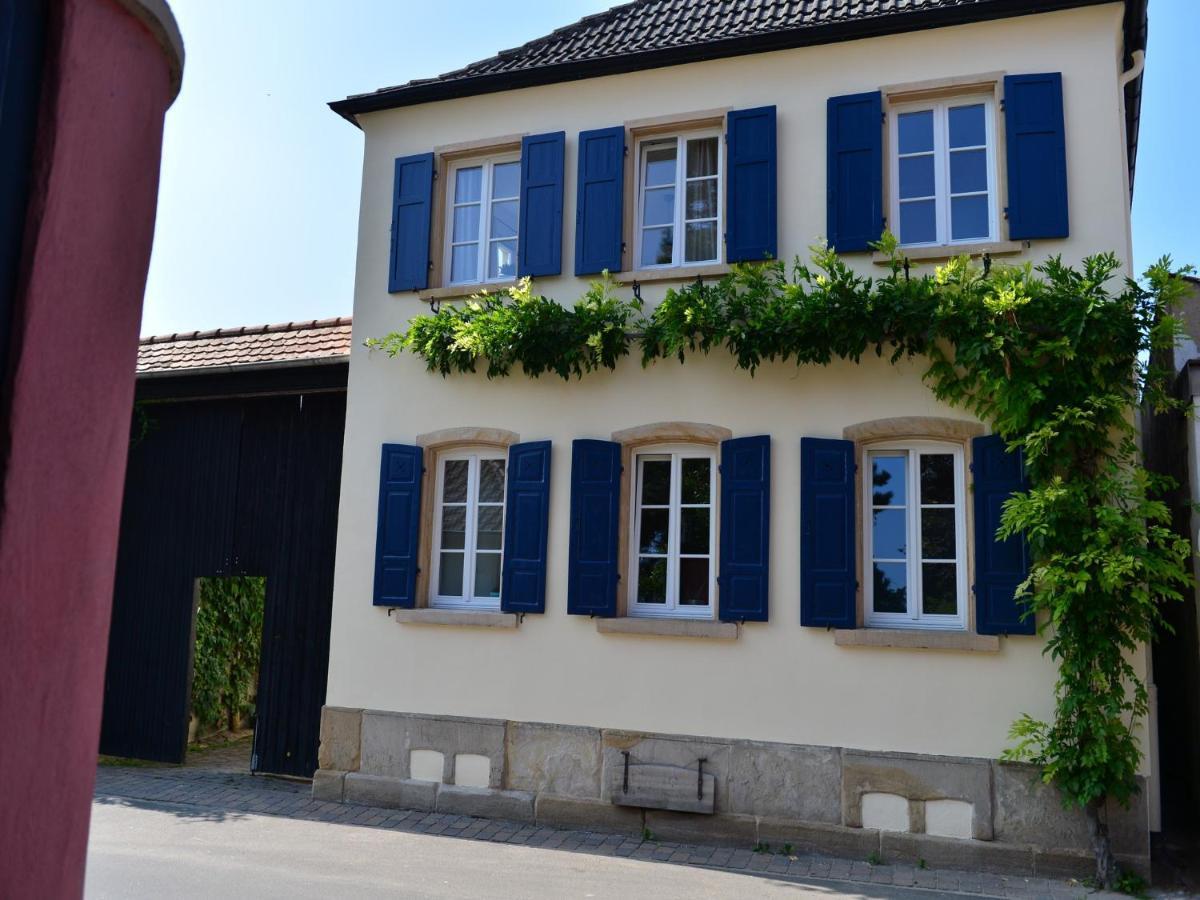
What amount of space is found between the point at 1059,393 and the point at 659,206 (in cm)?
393

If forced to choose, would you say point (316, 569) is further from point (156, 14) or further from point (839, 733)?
point (156, 14)

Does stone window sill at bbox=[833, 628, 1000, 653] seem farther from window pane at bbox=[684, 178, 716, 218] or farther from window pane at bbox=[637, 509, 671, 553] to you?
window pane at bbox=[684, 178, 716, 218]

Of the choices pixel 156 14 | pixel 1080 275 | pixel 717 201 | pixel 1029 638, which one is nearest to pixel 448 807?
pixel 1029 638

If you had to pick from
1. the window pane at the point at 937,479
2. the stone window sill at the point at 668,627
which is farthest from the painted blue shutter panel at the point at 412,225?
the window pane at the point at 937,479

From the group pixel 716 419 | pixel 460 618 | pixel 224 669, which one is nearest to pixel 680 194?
→ pixel 716 419

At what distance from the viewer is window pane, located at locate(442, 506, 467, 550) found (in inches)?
387

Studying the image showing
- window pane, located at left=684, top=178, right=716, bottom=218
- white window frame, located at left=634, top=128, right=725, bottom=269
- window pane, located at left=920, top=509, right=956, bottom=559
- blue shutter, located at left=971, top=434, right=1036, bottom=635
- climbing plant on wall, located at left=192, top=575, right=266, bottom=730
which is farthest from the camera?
climbing plant on wall, located at left=192, top=575, right=266, bottom=730

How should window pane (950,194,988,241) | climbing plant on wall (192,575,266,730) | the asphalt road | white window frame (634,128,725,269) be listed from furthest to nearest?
climbing plant on wall (192,575,266,730) < white window frame (634,128,725,269) < window pane (950,194,988,241) < the asphalt road

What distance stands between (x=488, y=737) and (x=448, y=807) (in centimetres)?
71

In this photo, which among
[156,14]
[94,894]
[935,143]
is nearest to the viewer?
[156,14]

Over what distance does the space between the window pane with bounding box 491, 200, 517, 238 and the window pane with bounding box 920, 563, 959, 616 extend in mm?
5007

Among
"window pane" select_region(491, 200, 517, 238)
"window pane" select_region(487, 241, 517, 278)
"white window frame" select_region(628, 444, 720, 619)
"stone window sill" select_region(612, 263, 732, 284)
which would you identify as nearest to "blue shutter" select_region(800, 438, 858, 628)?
"white window frame" select_region(628, 444, 720, 619)

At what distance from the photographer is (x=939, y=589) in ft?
26.9

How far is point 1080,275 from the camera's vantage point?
771 centimetres
